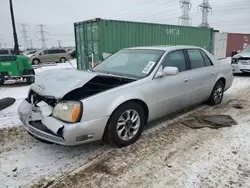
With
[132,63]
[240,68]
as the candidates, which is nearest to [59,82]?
[132,63]

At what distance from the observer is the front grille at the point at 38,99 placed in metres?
3.18

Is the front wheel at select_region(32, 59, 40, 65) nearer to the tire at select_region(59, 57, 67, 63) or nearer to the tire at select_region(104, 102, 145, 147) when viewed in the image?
the tire at select_region(59, 57, 67, 63)

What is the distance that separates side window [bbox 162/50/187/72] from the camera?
405 centimetres

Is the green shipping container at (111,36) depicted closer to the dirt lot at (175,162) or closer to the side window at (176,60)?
the side window at (176,60)

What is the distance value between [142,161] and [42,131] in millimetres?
1391

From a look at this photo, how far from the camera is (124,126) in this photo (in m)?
3.36

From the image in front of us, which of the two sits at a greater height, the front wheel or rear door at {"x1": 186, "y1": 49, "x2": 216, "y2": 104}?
rear door at {"x1": 186, "y1": 49, "x2": 216, "y2": 104}

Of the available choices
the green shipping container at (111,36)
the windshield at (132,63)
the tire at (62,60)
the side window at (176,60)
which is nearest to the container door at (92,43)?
the green shipping container at (111,36)

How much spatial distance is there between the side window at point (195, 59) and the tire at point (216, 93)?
77 centimetres

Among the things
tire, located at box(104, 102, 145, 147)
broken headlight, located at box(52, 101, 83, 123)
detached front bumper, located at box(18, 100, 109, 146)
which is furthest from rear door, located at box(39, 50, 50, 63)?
broken headlight, located at box(52, 101, 83, 123)

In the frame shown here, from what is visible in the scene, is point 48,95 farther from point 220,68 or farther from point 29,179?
point 220,68

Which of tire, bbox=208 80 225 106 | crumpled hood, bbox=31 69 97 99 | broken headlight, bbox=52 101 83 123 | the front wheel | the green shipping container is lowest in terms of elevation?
the front wheel

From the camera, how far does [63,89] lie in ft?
9.91

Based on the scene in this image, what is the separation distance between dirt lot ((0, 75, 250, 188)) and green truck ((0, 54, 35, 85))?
592 centimetres
